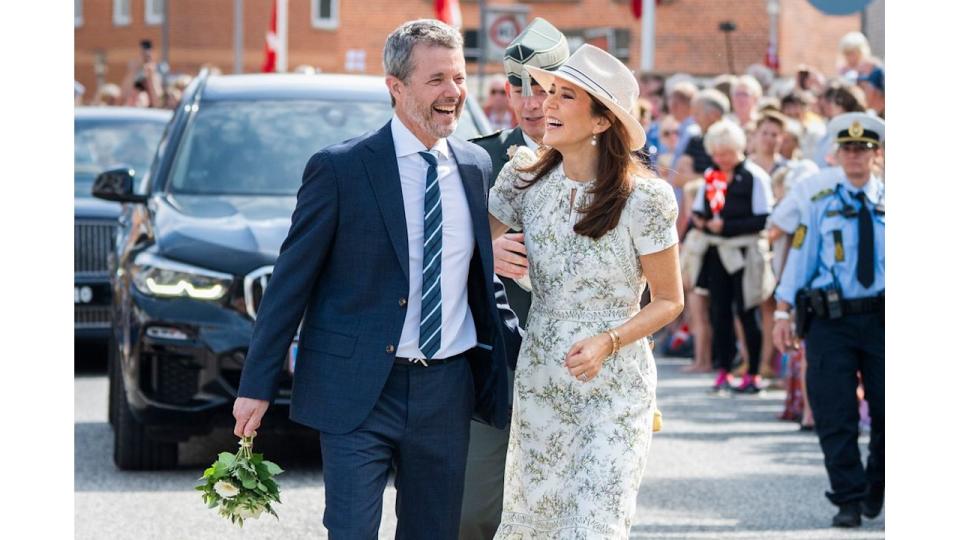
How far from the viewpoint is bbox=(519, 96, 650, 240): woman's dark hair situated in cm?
541

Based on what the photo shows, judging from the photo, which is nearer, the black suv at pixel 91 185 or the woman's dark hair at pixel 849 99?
the woman's dark hair at pixel 849 99

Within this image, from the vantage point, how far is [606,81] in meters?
5.47

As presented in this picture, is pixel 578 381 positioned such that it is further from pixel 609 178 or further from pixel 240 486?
pixel 240 486

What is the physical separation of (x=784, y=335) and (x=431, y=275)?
407 cm

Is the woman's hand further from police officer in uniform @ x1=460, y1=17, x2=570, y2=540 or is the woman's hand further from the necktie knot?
police officer in uniform @ x1=460, y1=17, x2=570, y2=540

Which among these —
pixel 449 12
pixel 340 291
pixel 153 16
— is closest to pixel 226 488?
pixel 340 291

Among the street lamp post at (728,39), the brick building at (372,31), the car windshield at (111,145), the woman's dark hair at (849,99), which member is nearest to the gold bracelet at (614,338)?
the woman's dark hair at (849,99)

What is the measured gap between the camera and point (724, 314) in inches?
569

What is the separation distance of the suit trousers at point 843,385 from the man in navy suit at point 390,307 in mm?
3675

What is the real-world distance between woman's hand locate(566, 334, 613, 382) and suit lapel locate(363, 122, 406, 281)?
53 cm

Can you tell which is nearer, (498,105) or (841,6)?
(841,6)

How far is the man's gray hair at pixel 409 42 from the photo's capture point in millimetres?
5344

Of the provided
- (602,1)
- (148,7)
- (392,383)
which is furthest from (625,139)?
(148,7)

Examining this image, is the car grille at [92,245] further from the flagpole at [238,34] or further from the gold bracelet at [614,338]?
the flagpole at [238,34]
